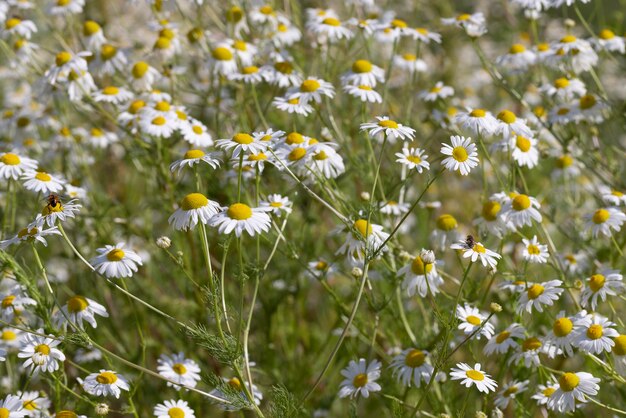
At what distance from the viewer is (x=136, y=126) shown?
12.7 feet

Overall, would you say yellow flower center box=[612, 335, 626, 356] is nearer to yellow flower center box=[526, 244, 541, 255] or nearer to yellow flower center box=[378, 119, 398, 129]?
yellow flower center box=[526, 244, 541, 255]

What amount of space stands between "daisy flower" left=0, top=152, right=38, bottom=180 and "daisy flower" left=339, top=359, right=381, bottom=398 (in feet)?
5.61

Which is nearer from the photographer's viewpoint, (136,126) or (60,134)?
(136,126)

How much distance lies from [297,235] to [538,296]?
5.70 ft

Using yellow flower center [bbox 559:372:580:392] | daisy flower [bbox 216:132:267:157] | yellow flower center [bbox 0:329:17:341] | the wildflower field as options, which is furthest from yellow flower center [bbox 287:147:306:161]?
yellow flower center [bbox 0:329:17:341]

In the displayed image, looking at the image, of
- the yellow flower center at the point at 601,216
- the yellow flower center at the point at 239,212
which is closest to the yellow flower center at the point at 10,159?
the yellow flower center at the point at 239,212

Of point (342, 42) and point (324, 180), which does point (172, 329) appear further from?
point (342, 42)

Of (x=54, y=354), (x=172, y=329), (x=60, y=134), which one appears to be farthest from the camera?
(x=60, y=134)

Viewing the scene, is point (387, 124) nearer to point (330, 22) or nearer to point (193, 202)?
point (193, 202)

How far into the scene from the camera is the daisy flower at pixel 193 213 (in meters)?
2.65

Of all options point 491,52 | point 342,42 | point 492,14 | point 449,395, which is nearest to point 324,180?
point 449,395

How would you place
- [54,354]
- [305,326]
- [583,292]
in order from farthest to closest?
1. [305,326]
2. [583,292]
3. [54,354]

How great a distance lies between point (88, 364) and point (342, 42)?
251cm

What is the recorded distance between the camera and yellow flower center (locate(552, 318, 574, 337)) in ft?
9.15
